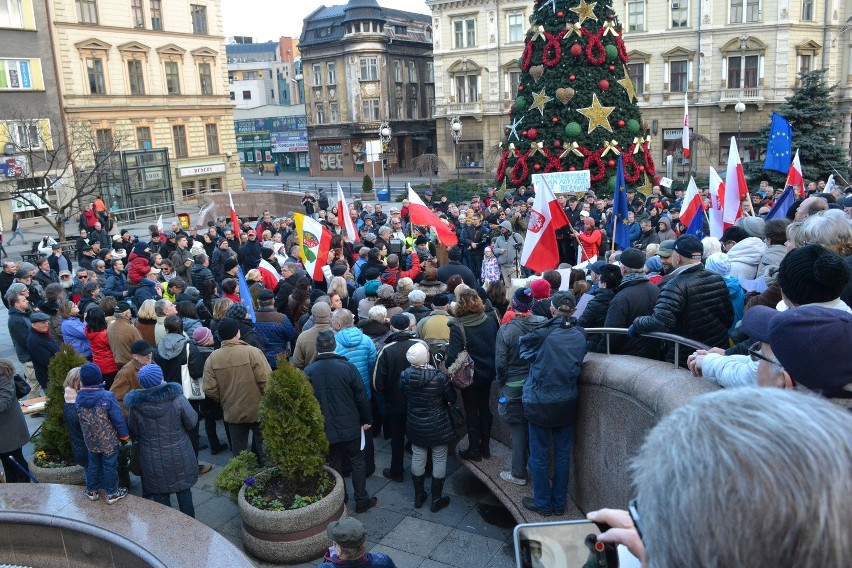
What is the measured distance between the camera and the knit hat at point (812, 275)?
10.8ft

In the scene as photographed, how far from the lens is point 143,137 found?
1674 inches

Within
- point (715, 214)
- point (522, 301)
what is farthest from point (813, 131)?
point (522, 301)

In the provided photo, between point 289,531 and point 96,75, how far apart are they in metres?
40.3

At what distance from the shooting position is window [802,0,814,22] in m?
43.4

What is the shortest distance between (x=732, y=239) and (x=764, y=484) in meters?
6.82

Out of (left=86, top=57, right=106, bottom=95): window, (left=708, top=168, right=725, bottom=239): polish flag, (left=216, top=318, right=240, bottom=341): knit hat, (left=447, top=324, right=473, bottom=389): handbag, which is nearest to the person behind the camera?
(left=447, top=324, right=473, bottom=389): handbag

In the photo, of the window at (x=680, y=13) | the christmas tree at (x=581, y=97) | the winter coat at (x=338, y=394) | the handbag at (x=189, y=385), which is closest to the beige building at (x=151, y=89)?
the christmas tree at (x=581, y=97)

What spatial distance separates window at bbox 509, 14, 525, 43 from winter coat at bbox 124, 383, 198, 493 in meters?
49.1

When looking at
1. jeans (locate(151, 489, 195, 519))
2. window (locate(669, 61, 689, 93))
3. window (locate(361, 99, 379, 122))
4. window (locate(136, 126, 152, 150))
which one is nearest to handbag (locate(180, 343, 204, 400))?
jeans (locate(151, 489, 195, 519))

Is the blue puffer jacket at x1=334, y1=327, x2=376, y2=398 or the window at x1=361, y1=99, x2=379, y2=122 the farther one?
the window at x1=361, y1=99, x2=379, y2=122

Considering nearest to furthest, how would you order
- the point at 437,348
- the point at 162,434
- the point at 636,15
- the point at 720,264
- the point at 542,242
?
the point at 162,434, the point at 720,264, the point at 437,348, the point at 542,242, the point at 636,15

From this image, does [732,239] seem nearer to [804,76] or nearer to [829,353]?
[829,353]

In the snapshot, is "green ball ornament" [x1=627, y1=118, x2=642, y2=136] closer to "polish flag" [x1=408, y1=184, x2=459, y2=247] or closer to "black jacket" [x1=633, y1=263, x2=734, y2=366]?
"polish flag" [x1=408, y1=184, x2=459, y2=247]

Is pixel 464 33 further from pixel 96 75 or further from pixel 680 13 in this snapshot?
pixel 96 75
